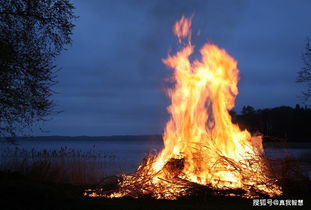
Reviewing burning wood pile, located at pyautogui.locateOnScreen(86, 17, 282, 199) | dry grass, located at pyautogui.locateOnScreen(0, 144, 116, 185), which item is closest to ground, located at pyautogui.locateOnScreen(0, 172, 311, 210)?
burning wood pile, located at pyautogui.locateOnScreen(86, 17, 282, 199)

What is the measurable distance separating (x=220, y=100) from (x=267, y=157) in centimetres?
199

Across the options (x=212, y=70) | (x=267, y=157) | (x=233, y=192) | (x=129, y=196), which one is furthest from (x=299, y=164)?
(x=129, y=196)

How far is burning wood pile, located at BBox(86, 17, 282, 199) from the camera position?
8648mm

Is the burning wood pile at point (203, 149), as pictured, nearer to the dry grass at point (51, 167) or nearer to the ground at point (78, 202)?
the ground at point (78, 202)

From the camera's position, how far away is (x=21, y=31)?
10172mm

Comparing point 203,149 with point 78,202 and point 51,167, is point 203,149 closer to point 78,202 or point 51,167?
point 78,202

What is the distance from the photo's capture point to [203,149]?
9406mm

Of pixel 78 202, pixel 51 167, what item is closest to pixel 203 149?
pixel 78 202

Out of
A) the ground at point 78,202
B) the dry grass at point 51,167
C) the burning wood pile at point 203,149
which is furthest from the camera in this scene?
the dry grass at point 51,167

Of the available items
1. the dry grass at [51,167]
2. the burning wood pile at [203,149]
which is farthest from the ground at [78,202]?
the dry grass at [51,167]

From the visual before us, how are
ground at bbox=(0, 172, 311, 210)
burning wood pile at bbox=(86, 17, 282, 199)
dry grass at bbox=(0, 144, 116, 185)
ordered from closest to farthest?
ground at bbox=(0, 172, 311, 210)
burning wood pile at bbox=(86, 17, 282, 199)
dry grass at bbox=(0, 144, 116, 185)

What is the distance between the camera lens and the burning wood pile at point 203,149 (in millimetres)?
8648

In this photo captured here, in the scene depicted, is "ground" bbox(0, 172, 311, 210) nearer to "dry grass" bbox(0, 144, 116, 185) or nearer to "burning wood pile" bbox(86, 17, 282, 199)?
"burning wood pile" bbox(86, 17, 282, 199)

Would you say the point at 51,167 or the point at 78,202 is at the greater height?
the point at 51,167
